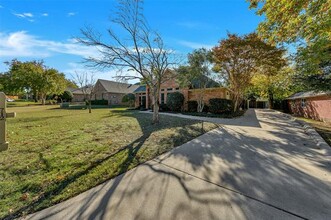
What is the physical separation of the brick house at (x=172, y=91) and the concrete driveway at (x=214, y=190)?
40.4 feet

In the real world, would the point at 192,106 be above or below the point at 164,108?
A: above

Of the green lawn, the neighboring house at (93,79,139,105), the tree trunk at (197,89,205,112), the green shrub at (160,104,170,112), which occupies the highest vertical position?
the neighboring house at (93,79,139,105)

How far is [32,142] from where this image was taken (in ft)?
18.1

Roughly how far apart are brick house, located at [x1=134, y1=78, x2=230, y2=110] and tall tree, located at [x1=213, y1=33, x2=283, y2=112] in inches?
76.0

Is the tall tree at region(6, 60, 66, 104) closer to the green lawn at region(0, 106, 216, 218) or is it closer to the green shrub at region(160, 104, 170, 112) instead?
the green shrub at region(160, 104, 170, 112)

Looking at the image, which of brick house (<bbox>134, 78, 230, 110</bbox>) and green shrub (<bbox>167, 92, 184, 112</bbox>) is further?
green shrub (<bbox>167, 92, 184, 112</bbox>)

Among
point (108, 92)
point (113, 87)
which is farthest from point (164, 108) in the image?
point (113, 87)

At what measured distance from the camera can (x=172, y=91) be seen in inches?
773

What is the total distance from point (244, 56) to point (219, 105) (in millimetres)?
4721

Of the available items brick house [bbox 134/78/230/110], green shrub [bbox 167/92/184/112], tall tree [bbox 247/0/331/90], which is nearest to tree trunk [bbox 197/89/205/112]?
brick house [bbox 134/78/230/110]

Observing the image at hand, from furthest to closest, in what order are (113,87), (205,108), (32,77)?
(113,87)
(32,77)
(205,108)

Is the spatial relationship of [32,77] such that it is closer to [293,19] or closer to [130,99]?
[130,99]

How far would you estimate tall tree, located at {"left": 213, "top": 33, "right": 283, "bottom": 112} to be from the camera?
39.8ft

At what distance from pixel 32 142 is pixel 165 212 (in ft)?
18.5
